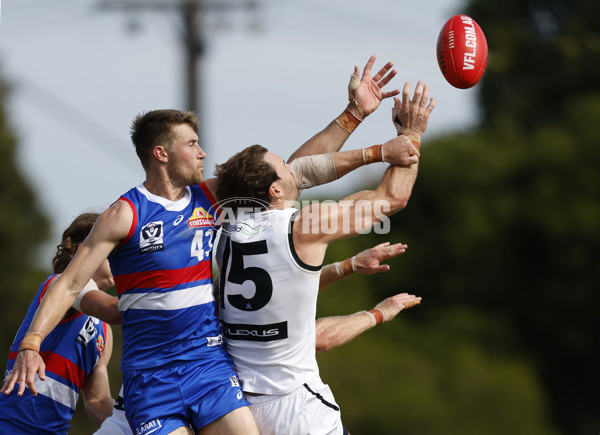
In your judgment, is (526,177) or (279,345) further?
(526,177)

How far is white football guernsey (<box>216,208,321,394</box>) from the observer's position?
5262 mm

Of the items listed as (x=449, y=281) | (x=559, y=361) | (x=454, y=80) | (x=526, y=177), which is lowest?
(x=559, y=361)

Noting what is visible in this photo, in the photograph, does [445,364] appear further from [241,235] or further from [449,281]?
[241,235]

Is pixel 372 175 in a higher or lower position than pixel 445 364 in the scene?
higher

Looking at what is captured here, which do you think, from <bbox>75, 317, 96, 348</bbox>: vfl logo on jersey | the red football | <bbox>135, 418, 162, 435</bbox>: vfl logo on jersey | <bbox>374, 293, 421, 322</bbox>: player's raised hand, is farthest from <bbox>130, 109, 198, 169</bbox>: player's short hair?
the red football

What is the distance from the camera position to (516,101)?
1080 inches

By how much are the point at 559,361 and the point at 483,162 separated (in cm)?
551

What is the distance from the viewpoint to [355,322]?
604 centimetres

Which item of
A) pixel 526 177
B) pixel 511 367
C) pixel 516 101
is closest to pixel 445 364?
pixel 511 367

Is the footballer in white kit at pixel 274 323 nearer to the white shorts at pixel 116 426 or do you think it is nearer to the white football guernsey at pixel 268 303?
the white football guernsey at pixel 268 303

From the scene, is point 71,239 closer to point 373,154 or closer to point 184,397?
point 184,397

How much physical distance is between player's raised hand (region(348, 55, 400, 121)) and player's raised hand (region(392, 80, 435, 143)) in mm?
378

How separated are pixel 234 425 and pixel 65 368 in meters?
1.48

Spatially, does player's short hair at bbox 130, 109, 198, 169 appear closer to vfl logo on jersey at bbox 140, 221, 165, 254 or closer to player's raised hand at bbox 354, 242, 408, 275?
vfl logo on jersey at bbox 140, 221, 165, 254
